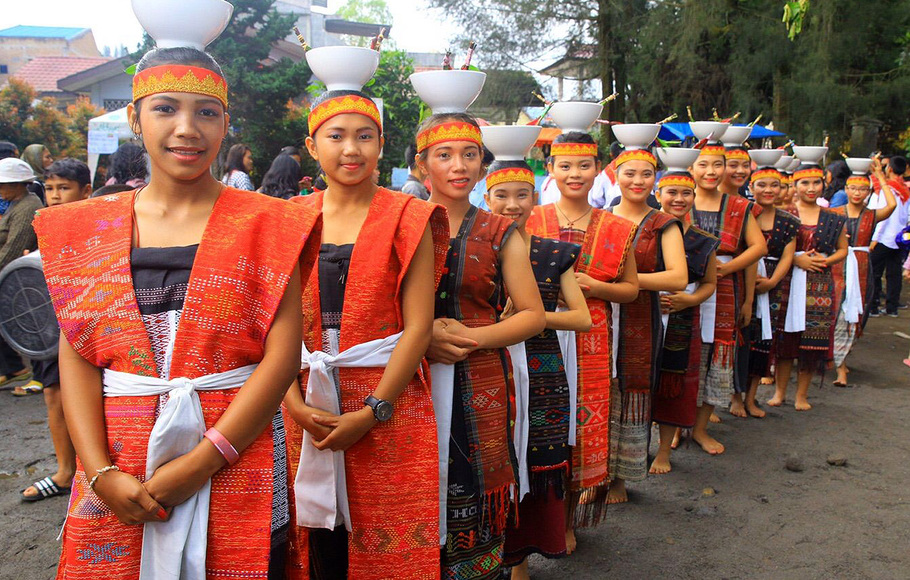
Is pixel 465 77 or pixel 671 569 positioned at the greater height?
pixel 465 77

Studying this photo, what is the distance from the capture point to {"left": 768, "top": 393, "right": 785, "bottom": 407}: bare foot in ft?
22.8

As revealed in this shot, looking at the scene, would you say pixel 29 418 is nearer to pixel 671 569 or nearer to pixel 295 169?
pixel 295 169

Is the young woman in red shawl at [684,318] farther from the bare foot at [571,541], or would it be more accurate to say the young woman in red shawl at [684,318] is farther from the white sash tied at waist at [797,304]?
the white sash tied at waist at [797,304]

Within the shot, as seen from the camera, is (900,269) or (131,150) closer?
(131,150)

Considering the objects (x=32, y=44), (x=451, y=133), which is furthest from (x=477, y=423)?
(x=32, y=44)

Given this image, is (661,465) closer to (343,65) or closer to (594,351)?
(594,351)

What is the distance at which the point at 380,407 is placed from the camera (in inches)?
Result: 93.4

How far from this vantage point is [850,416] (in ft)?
22.0

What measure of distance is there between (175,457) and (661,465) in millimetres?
4056

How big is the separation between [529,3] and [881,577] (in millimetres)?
13410

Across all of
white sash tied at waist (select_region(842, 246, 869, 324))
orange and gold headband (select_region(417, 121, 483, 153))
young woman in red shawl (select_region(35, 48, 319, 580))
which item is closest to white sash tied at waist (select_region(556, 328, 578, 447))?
orange and gold headband (select_region(417, 121, 483, 153))

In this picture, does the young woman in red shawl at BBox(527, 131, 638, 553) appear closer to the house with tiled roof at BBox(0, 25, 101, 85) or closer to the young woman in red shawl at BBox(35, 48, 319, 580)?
the young woman in red shawl at BBox(35, 48, 319, 580)

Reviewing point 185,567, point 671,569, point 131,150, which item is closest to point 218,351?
point 185,567

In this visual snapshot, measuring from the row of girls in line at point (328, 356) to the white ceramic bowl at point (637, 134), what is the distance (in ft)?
1.95
